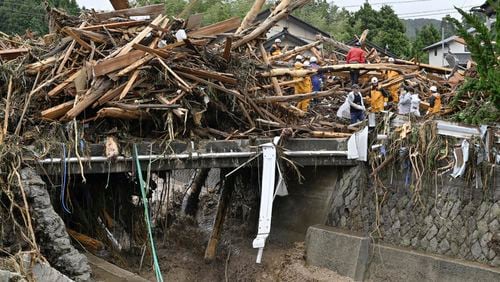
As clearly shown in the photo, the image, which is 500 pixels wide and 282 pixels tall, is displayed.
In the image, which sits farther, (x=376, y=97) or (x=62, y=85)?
(x=376, y=97)

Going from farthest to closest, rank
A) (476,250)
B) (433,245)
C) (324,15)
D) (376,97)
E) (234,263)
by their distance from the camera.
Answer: (324,15)
(376,97)
(234,263)
(433,245)
(476,250)

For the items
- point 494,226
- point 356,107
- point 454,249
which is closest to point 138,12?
point 356,107

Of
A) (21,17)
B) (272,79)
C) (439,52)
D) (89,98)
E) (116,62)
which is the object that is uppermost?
(21,17)

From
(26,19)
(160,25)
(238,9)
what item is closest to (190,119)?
(160,25)

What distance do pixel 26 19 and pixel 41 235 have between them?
32.4 metres

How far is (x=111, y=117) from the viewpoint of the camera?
10031 millimetres

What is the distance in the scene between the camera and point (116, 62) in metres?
10.0

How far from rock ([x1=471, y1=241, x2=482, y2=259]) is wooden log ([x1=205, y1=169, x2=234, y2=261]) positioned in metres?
5.12

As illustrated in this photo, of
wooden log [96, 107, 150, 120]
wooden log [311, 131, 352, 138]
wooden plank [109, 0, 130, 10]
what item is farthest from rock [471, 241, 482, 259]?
wooden plank [109, 0, 130, 10]

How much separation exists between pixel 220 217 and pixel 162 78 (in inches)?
143

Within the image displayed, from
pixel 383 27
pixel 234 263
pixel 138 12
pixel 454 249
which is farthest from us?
pixel 383 27

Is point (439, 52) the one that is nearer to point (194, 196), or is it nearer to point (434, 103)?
point (434, 103)

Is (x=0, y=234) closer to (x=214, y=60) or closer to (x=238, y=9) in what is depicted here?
(x=214, y=60)

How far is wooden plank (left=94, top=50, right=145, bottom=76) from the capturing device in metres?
9.84
